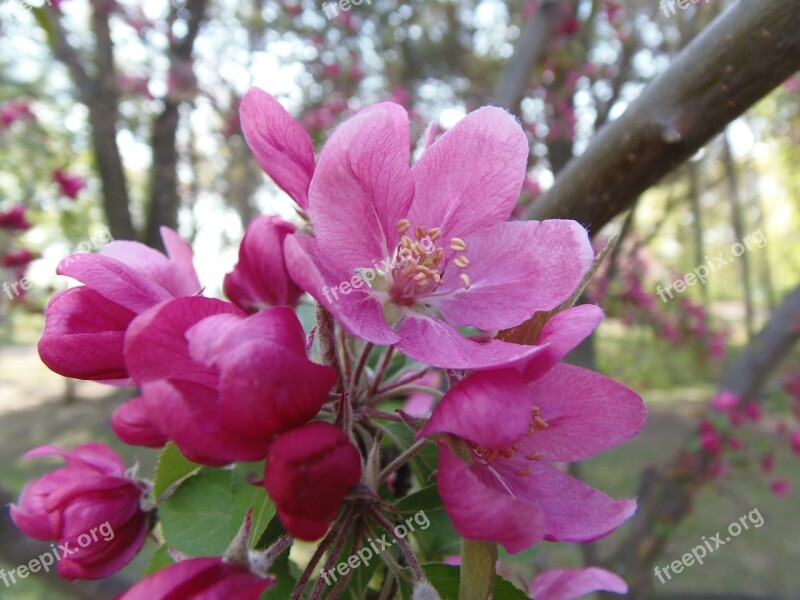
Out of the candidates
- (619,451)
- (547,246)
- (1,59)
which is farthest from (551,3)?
(619,451)

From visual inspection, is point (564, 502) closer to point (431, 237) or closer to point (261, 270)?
point (431, 237)

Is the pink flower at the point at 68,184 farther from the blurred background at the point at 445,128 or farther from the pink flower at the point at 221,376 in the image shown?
the pink flower at the point at 221,376

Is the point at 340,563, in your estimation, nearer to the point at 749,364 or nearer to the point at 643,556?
the point at 643,556

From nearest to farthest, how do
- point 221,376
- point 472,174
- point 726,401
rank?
point 221,376 → point 472,174 → point 726,401

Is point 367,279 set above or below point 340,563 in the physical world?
above

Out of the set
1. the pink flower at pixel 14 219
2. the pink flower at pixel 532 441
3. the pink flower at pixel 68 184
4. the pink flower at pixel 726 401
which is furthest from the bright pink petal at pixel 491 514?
the pink flower at pixel 68 184

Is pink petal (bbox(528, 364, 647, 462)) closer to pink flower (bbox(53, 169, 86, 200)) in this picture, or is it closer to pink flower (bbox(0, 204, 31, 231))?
pink flower (bbox(0, 204, 31, 231))

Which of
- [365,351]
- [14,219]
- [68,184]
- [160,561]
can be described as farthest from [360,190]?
[68,184]
